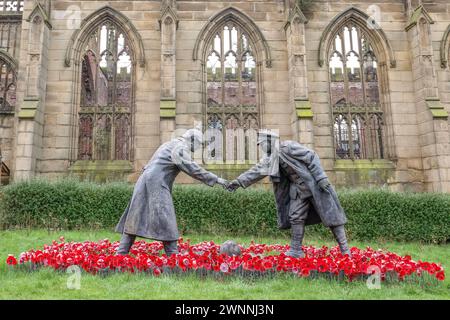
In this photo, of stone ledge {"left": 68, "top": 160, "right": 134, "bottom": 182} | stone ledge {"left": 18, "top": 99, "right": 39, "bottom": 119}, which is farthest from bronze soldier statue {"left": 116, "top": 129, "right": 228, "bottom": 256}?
stone ledge {"left": 18, "top": 99, "right": 39, "bottom": 119}

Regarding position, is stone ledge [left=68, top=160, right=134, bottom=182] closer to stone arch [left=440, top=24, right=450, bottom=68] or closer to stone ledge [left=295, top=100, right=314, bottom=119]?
stone ledge [left=295, top=100, right=314, bottom=119]

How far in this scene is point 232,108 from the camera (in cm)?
1457

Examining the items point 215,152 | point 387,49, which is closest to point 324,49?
point 387,49

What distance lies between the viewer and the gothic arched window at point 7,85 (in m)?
17.6

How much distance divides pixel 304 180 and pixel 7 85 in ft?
55.2

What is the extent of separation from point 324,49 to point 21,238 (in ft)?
39.7

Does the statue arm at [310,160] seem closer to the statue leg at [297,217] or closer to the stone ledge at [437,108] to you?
the statue leg at [297,217]

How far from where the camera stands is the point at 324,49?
14.7 metres

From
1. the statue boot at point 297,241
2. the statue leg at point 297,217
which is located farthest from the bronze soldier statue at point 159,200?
the statue boot at point 297,241

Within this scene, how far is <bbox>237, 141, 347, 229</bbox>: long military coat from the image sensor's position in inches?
233

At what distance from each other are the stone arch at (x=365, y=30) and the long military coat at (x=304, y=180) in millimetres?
9533

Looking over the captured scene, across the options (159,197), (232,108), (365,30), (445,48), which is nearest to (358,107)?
(365,30)

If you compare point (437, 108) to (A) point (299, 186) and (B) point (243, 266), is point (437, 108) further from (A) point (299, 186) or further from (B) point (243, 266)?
(B) point (243, 266)

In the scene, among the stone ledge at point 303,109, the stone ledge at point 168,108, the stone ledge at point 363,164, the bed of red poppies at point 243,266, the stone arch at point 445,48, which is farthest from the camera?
the stone arch at point 445,48
